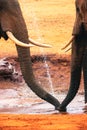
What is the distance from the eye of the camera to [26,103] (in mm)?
8797

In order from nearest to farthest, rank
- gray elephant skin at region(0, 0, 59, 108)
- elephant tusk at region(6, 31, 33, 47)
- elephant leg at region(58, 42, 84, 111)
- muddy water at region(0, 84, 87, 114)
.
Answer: elephant tusk at region(6, 31, 33, 47) → gray elephant skin at region(0, 0, 59, 108) → elephant leg at region(58, 42, 84, 111) → muddy water at region(0, 84, 87, 114)

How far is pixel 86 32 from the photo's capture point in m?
7.36

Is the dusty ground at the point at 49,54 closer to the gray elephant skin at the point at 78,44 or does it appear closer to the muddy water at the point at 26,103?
the muddy water at the point at 26,103

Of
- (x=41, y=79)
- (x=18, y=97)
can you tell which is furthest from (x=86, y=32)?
(x=41, y=79)

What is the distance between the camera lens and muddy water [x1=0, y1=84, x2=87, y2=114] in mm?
8133

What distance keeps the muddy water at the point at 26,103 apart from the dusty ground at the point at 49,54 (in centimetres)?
45

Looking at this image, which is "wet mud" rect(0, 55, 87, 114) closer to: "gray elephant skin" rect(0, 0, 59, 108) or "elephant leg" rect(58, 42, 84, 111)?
"elephant leg" rect(58, 42, 84, 111)

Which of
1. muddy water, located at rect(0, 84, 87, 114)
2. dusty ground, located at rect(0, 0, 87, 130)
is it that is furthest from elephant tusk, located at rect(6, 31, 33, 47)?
muddy water, located at rect(0, 84, 87, 114)

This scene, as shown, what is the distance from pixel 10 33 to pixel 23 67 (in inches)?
17.6

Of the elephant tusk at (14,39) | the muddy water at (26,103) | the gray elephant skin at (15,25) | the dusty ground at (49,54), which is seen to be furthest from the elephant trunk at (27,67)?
the muddy water at (26,103)

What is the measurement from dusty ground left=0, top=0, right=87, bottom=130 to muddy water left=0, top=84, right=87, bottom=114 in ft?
1.46

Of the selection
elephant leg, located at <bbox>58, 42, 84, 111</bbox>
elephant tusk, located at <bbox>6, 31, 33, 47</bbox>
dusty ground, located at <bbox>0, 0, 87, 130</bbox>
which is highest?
elephant tusk, located at <bbox>6, 31, 33, 47</bbox>

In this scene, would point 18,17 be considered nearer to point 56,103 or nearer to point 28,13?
point 56,103

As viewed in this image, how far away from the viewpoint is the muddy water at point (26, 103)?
8.13 metres
